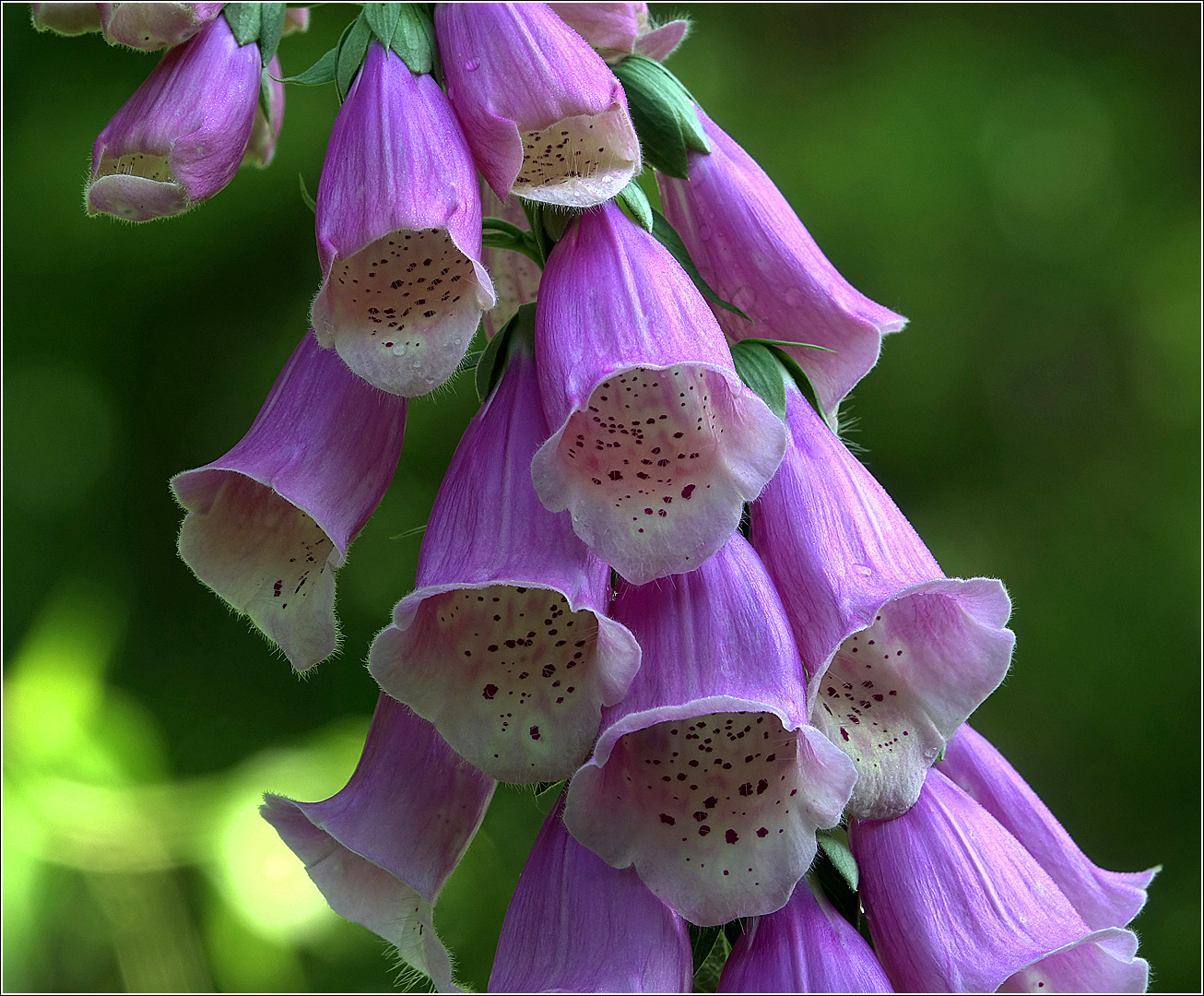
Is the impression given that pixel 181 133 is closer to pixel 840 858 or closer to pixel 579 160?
pixel 579 160

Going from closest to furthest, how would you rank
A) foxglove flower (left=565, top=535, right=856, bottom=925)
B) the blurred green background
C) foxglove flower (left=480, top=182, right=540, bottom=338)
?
foxglove flower (left=565, top=535, right=856, bottom=925) < foxglove flower (left=480, top=182, right=540, bottom=338) < the blurred green background

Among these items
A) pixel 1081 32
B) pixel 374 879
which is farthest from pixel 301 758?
pixel 1081 32

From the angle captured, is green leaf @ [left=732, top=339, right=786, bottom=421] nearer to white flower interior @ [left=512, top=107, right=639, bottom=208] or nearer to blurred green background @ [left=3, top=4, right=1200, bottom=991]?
white flower interior @ [left=512, top=107, right=639, bottom=208]

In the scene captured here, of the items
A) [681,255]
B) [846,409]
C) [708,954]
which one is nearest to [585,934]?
[708,954]

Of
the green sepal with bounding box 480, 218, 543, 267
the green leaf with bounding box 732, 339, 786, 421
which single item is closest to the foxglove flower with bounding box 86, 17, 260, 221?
the green sepal with bounding box 480, 218, 543, 267

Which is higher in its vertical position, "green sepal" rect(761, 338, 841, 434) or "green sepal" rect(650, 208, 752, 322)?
"green sepal" rect(650, 208, 752, 322)

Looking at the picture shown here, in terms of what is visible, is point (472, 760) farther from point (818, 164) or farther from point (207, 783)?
point (818, 164)

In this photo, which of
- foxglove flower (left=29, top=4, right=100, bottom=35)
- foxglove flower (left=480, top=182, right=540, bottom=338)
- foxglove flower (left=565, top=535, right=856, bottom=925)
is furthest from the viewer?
foxglove flower (left=480, top=182, right=540, bottom=338)
